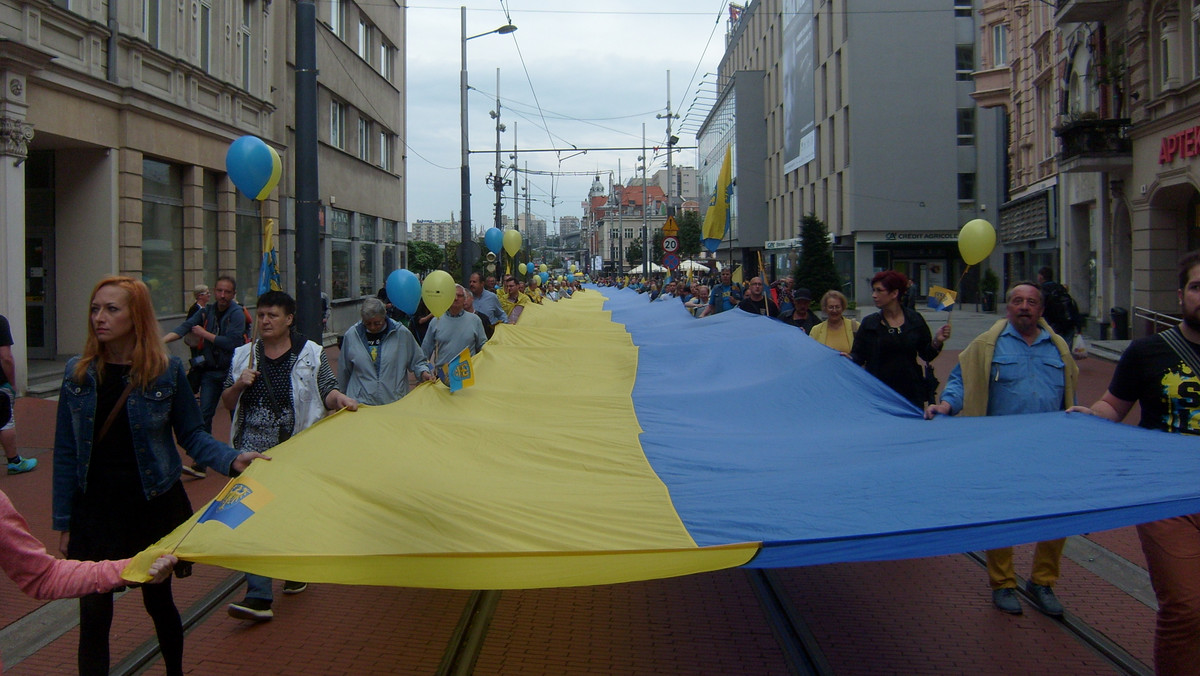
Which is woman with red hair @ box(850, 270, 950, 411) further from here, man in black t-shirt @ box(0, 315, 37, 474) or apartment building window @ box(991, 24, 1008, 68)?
apartment building window @ box(991, 24, 1008, 68)

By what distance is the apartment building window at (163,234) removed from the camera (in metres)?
18.5

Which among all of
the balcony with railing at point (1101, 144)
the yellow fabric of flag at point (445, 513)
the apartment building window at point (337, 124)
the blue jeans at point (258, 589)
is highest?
the apartment building window at point (337, 124)

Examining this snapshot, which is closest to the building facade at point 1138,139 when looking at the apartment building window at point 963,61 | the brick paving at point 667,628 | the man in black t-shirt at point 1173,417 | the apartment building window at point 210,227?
the brick paving at point 667,628

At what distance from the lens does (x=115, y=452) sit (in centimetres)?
402

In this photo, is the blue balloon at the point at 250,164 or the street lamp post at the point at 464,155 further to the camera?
the street lamp post at the point at 464,155

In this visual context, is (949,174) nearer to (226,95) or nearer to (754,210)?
(754,210)

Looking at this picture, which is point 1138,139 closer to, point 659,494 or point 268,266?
point 268,266

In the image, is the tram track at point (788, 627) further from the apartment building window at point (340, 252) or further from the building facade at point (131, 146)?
the apartment building window at point (340, 252)

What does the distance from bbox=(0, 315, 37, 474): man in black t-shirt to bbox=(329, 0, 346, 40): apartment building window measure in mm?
22406

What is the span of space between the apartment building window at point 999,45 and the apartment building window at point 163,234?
100 ft

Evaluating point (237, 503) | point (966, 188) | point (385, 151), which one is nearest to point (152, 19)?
point (237, 503)

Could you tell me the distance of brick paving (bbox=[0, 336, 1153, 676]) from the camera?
491 cm

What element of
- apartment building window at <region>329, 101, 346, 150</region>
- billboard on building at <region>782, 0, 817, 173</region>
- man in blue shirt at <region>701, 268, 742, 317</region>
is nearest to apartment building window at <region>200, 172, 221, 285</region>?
apartment building window at <region>329, 101, 346, 150</region>

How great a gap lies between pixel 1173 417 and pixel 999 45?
122ft
